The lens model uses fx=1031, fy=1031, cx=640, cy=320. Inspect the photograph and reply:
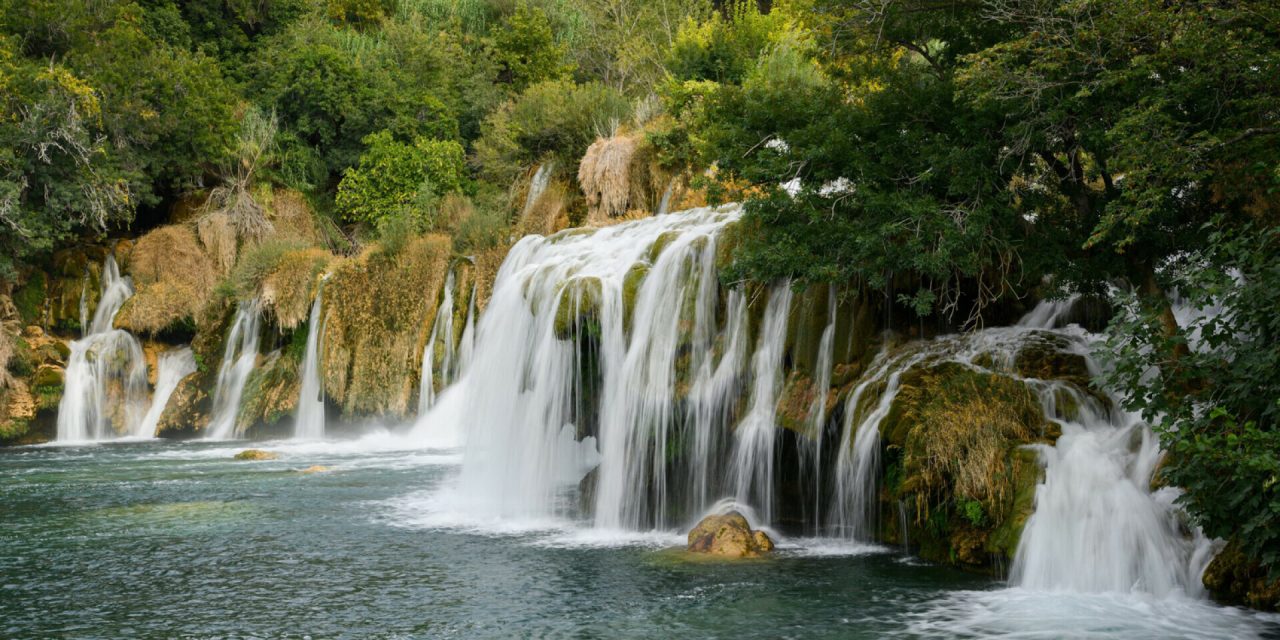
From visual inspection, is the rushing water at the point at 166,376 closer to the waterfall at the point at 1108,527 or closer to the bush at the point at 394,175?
the bush at the point at 394,175

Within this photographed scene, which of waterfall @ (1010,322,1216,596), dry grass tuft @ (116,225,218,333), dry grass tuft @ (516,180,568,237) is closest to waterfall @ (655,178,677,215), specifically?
dry grass tuft @ (516,180,568,237)

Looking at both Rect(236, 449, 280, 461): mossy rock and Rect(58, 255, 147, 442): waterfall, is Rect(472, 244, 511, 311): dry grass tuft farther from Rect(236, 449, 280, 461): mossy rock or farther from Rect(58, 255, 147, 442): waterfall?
Rect(58, 255, 147, 442): waterfall

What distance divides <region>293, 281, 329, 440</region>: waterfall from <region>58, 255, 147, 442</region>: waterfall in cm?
525

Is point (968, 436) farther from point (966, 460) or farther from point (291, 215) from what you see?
point (291, 215)

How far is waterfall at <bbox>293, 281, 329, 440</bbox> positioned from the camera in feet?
86.0

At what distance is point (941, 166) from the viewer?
36.2ft

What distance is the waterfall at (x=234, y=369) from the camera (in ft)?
89.6

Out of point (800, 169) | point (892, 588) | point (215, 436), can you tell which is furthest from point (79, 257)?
point (892, 588)

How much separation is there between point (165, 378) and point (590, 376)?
1813 centimetres

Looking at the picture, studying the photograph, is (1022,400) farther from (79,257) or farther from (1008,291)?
(79,257)

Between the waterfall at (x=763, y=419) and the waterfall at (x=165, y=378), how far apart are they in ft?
67.5

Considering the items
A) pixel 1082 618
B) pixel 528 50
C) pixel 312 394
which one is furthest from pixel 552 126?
pixel 1082 618

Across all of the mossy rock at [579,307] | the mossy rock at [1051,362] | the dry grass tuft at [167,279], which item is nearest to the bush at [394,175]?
the dry grass tuft at [167,279]

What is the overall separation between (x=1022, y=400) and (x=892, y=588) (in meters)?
2.55
